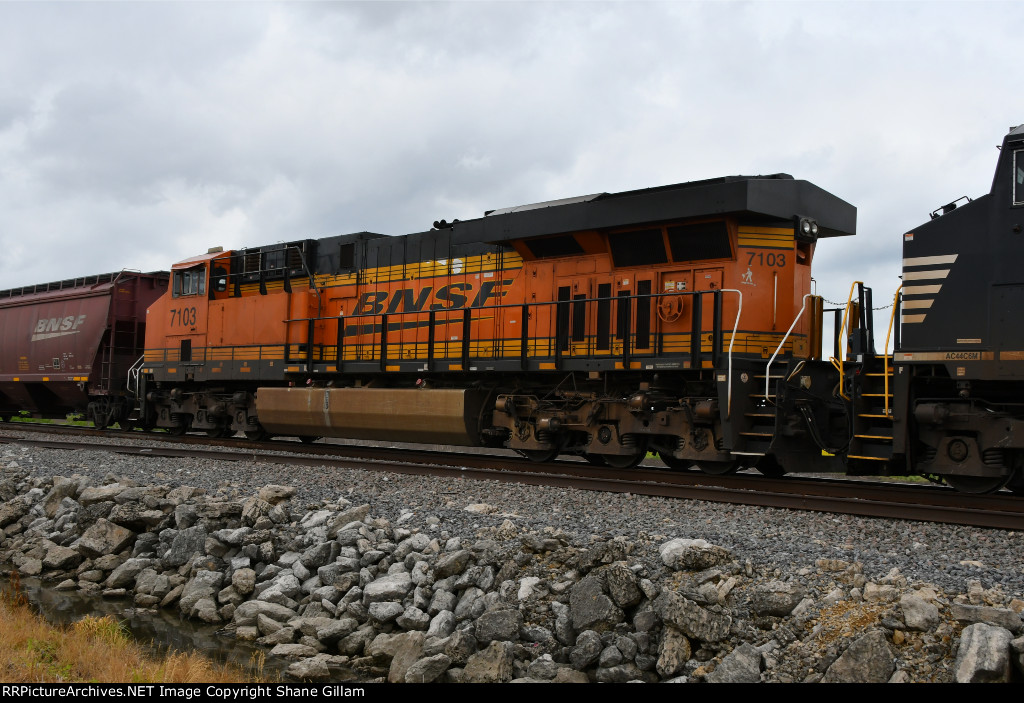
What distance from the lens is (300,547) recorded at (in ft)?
24.5

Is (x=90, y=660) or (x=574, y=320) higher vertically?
(x=574, y=320)

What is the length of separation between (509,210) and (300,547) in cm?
609

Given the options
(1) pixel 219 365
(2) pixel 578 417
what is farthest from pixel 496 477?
(1) pixel 219 365

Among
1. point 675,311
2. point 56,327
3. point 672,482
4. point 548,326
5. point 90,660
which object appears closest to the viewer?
point 90,660

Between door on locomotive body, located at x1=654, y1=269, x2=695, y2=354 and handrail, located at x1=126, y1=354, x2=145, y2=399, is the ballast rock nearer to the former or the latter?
door on locomotive body, located at x1=654, y1=269, x2=695, y2=354

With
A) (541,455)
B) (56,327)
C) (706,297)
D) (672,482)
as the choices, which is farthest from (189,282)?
(672,482)

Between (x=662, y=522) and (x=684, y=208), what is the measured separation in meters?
4.44

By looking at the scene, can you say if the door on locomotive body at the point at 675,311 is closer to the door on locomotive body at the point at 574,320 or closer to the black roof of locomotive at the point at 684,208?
the black roof of locomotive at the point at 684,208

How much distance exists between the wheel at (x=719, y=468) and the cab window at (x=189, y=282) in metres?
10.5

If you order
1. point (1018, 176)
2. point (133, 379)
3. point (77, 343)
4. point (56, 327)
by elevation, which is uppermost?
point (1018, 176)

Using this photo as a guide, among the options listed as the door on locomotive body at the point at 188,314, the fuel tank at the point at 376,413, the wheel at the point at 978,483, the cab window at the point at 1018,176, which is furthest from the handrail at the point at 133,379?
the cab window at the point at 1018,176

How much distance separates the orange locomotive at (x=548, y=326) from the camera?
31.6ft

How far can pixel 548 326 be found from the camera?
11.2 m

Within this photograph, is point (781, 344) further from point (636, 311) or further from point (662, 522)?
point (662, 522)
